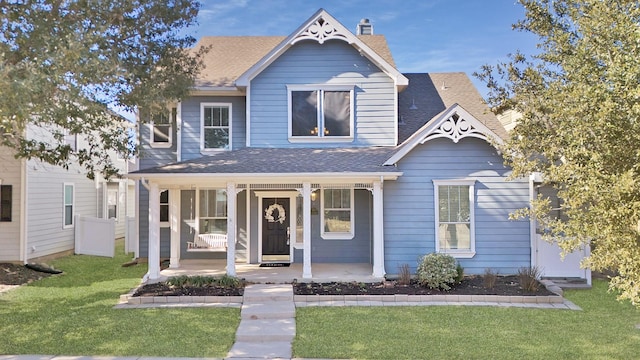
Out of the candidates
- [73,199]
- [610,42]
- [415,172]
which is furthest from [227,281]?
[73,199]

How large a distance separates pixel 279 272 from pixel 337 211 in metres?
2.70

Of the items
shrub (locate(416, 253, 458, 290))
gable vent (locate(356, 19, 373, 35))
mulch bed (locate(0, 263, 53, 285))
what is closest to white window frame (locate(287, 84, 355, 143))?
shrub (locate(416, 253, 458, 290))

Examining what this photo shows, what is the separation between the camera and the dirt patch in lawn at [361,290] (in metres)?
9.60

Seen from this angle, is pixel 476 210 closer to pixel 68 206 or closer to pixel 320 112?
pixel 320 112

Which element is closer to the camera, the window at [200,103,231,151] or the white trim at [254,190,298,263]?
the white trim at [254,190,298,263]

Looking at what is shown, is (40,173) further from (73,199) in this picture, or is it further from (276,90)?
(276,90)

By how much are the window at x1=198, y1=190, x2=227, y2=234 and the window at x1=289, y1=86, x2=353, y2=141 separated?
3.24m

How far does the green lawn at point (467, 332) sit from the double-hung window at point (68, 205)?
11998 millimetres

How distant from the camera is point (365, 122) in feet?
41.9

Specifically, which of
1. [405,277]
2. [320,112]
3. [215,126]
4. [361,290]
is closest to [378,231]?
[405,277]

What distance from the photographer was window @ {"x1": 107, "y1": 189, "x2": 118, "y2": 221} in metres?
19.8

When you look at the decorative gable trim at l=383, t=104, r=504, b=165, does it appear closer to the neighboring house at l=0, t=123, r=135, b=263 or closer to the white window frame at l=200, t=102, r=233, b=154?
the white window frame at l=200, t=102, r=233, b=154

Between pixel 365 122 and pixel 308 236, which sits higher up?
pixel 365 122

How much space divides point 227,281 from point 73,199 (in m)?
10.1
